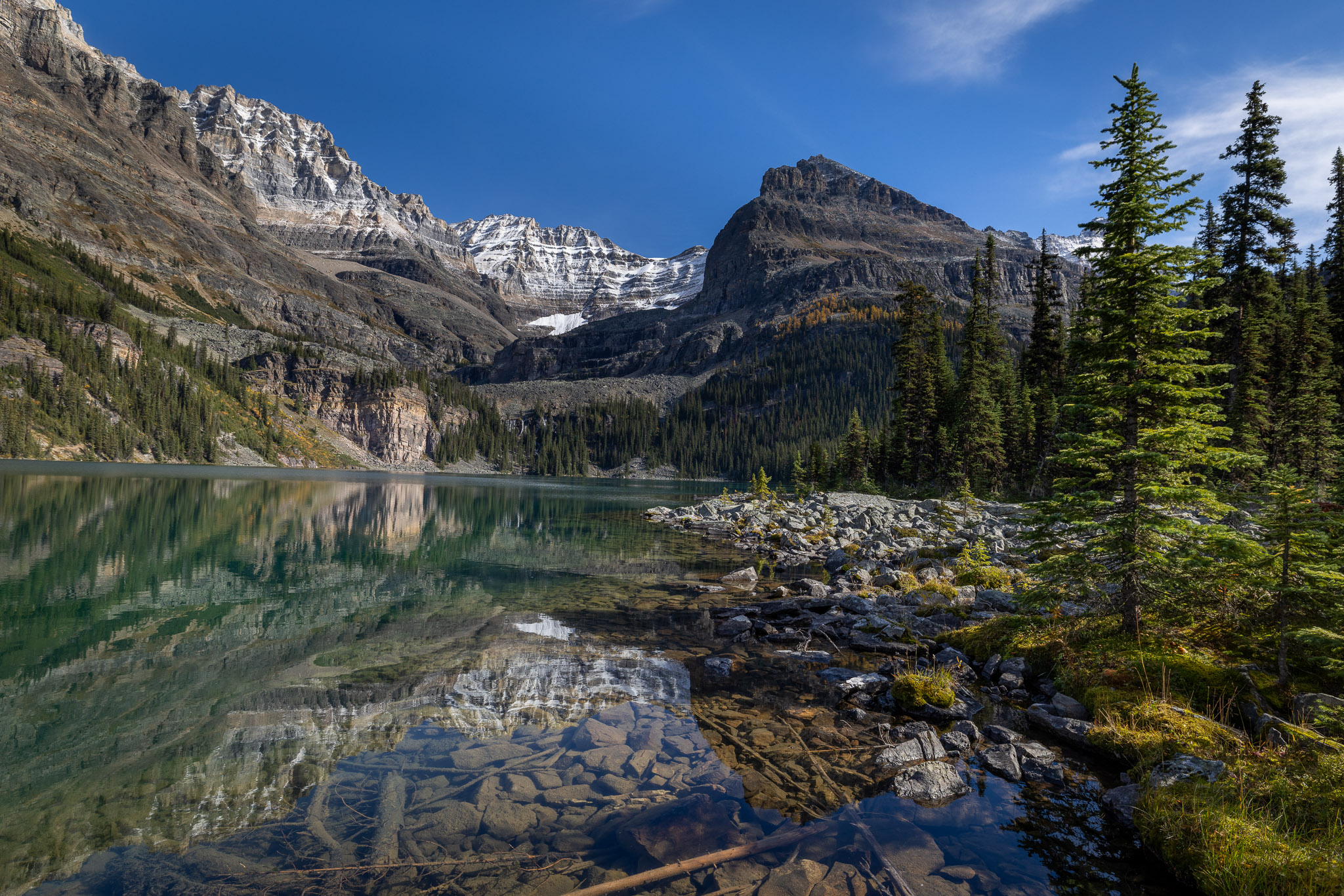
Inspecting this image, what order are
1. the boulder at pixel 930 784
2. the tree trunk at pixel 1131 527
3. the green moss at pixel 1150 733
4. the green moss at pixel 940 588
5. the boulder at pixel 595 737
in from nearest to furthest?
the green moss at pixel 1150 733
the boulder at pixel 930 784
the boulder at pixel 595 737
the tree trunk at pixel 1131 527
the green moss at pixel 940 588

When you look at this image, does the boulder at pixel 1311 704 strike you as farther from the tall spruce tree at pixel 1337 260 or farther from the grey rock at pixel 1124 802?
the tall spruce tree at pixel 1337 260

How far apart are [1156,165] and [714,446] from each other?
18588 cm

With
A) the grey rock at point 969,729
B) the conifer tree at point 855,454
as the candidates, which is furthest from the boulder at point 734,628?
the conifer tree at point 855,454

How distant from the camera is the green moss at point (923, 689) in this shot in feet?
33.5

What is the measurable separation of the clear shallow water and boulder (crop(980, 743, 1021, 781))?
0.85 ft

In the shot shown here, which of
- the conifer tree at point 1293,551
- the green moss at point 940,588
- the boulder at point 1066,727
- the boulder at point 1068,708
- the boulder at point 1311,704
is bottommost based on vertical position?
the boulder at point 1066,727

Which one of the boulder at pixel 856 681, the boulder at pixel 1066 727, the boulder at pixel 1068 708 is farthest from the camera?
the boulder at pixel 856 681

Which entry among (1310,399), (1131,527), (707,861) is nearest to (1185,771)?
(1131,527)

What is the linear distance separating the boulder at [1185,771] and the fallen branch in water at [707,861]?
12.4 feet

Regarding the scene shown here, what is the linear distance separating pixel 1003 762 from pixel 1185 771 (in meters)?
2.05

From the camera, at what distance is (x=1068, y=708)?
31.0 ft

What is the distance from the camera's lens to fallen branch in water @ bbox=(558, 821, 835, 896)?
5602 millimetres

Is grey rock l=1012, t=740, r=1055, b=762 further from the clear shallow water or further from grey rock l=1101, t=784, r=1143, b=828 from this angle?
grey rock l=1101, t=784, r=1143, b=828

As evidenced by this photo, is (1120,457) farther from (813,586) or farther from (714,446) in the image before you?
(714,446)
